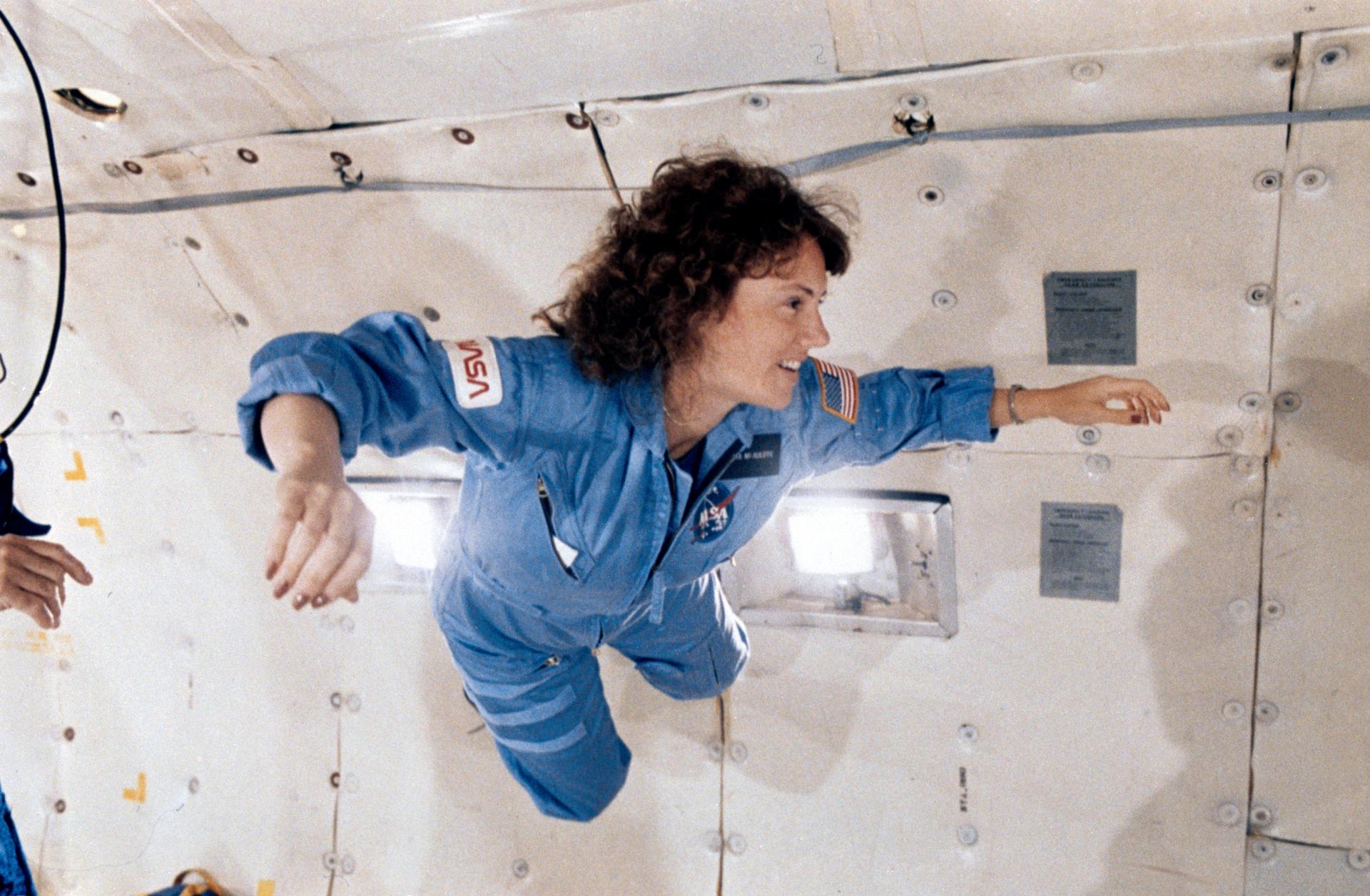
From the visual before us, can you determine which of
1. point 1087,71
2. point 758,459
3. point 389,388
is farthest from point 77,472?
point 1087,71

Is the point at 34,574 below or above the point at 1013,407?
below

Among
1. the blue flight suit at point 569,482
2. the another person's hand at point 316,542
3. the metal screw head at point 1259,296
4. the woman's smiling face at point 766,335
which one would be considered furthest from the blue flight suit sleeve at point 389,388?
the metal screw head at point 1259,296

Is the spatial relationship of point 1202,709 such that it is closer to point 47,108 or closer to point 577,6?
point 577,6

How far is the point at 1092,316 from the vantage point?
2.05 meters

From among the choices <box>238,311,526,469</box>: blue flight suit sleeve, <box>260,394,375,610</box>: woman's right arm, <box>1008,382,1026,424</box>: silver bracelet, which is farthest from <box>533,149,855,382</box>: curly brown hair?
<box>260,394,375,610</box>: woman's right arm

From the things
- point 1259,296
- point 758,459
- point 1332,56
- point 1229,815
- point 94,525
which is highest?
point 1332,56

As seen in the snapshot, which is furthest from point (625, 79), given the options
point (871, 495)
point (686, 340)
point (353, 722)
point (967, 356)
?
point (353, 722)

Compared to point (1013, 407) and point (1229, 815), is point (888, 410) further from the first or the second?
point (1229, 815)

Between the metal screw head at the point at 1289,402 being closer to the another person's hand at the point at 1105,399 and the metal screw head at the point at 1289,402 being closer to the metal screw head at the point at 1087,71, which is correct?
the another person's hand at the point at 1105,399

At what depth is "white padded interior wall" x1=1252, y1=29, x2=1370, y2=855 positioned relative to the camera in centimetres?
180

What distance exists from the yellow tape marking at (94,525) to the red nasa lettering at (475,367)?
204 centimetres

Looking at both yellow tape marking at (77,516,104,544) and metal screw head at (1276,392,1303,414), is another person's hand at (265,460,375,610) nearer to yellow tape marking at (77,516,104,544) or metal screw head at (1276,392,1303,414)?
metal screw head at (1276,392,1303,414)

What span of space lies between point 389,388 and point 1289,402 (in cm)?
161

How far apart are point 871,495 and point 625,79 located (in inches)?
41.0
